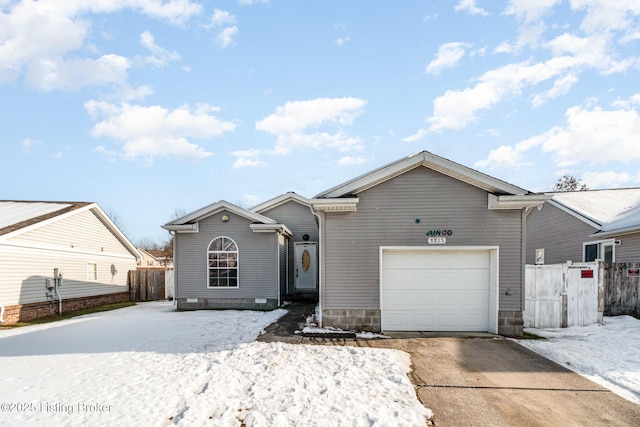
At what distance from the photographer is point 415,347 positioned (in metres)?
7.10

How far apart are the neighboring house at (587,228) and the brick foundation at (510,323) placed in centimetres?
437

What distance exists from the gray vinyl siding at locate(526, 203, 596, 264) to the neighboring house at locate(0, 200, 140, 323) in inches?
826

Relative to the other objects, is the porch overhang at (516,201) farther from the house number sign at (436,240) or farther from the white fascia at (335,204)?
the white fascia at (335,204)

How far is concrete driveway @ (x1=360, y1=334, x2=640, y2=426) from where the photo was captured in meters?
4.25

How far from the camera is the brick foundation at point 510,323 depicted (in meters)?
8.19

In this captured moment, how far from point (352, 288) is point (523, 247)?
172 inches

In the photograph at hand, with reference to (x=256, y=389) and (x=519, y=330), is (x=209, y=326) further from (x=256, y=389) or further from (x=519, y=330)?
(x=519, y=330)

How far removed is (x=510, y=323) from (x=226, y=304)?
9.35 meters

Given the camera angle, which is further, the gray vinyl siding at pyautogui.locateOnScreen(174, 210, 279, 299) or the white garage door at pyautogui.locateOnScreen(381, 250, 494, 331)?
the gray vinyl siding at pyautogui.locateOnScreen(174, 210, 279, 299)

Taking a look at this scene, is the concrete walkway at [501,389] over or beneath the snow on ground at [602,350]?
over

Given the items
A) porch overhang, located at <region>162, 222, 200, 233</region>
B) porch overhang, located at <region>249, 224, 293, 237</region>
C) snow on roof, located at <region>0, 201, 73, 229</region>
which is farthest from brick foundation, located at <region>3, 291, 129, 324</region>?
porch overhang, located at <region>249, 224, 293, 237</region>

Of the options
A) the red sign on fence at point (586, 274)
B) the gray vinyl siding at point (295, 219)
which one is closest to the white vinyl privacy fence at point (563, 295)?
the red sign on fence at point (586, 274)

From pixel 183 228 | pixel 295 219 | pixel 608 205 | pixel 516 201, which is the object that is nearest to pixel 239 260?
pixel 183 228

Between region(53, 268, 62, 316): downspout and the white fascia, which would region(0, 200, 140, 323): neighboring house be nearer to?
region(53, 268, 62, 316): downspout
